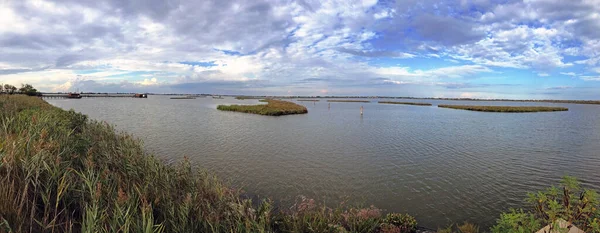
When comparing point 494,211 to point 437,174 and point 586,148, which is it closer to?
point 437,174

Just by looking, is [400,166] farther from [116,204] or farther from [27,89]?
[27,89]

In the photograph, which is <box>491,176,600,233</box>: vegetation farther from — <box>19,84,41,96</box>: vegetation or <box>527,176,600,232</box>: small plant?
<box>19,84,41,96</box>: vegetation

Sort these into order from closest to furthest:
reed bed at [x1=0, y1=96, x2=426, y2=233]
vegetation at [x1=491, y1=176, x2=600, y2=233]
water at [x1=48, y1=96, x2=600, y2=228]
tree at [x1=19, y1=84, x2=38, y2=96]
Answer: reed bed at [x1=0, y1=96, x2=426, y2=233] < vegetation at [x1=491, y1=176, x2=600, y2=233] < water at [x1=48, y1=96, x2=600, y2=228] < tree at [x1=19, y1=84, x2=38, y2=96]

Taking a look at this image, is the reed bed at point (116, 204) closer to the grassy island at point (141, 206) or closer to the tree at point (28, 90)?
the grassy island at point (141, 206)

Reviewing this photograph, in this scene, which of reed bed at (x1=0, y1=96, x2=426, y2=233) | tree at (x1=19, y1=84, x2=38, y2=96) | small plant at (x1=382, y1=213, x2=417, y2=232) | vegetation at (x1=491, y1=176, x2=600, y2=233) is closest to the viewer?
reed bed at (x1=0, y1=96, x2=426, y2=233)

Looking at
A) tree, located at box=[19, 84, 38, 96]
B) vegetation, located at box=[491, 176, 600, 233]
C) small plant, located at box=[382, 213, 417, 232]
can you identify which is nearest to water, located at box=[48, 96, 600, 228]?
small plant, located at box=[382, 213, 417, 232]

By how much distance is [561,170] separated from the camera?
1553 centimetres

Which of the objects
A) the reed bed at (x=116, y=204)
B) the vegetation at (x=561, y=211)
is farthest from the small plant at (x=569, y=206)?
the reed bed at (x=116, y=204)

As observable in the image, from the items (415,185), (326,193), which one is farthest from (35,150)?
(415,185)

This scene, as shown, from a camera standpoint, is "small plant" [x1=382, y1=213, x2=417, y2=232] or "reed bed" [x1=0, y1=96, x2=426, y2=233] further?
"small plant" [x1=382, y1=213, x2=417, y2=232]

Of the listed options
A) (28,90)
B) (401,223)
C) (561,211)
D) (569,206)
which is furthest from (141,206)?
(28,90)

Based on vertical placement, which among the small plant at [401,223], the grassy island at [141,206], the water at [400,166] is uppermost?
the grassy island at [141,206]

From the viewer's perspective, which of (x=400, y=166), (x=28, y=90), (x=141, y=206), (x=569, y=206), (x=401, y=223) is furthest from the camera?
(x=28, y=90)

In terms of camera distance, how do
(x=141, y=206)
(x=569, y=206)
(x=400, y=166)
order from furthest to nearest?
(x=400, y=166), (x=141, y=206), (x=569, y=206)
